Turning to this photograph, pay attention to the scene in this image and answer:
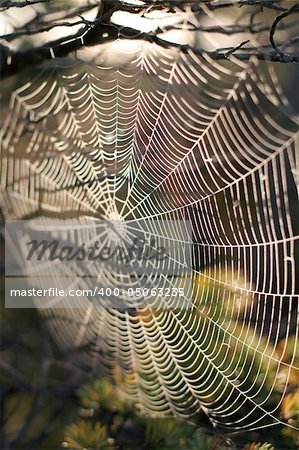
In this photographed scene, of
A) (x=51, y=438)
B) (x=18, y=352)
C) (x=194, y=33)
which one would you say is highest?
(x=194, y=33)

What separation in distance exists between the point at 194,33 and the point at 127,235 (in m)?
0.46

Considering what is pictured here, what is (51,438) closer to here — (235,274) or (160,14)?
(235,274)

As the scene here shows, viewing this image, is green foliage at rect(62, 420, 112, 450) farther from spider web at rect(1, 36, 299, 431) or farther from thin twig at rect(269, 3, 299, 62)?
thin twig at rect(269, 3, 299, 62)

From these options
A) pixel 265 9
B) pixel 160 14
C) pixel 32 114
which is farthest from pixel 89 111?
pixel 265 9

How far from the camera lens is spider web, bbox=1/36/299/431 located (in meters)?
1.42

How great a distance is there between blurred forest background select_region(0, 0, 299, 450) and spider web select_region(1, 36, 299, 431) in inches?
1.1

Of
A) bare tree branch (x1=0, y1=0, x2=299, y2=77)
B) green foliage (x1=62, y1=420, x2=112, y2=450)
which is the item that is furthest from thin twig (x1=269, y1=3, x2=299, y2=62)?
green foliage (x1=62, y1=420, x2=112, y2=450)

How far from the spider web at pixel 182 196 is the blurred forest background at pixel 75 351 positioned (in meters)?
0.03

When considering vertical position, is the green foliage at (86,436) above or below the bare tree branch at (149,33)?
below

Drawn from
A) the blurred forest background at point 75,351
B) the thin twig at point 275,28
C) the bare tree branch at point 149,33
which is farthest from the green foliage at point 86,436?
the thin twig at point 275,28

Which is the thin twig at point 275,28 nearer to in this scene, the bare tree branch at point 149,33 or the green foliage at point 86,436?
the bare tree branch at point 149,33

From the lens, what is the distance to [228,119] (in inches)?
56.8

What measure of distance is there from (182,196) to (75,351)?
40 cm

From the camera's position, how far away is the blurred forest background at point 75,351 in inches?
56.1
